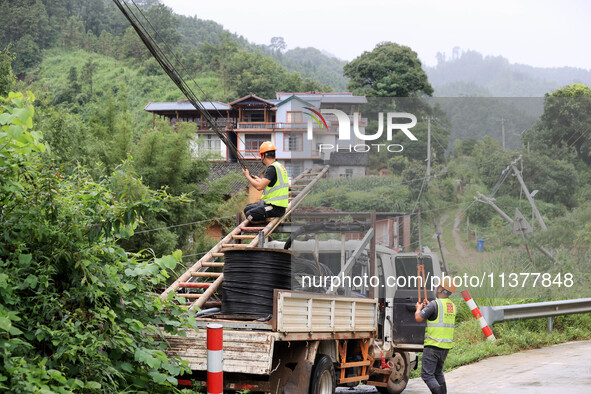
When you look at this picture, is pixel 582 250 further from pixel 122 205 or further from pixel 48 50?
pixel 48 50

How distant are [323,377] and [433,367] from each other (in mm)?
1747

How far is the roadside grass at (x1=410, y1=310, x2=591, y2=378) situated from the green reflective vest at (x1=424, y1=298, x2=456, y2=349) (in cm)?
375

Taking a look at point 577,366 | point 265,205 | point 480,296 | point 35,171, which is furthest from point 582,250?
point 35,171

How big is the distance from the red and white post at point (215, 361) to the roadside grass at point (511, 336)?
25.9ft

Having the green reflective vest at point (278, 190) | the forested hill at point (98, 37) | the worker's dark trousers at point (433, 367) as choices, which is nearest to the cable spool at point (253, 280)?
→ the worker's dark trousers at point (433, 367)

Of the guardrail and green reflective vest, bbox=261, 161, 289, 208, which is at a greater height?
green reflective vest, bbox=261, 161, 289, 208

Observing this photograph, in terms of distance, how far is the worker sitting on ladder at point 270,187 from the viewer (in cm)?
1035

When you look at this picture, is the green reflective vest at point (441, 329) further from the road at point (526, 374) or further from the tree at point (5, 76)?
the tree at point (5, 76)

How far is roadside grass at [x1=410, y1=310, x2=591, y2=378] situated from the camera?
13367 mm

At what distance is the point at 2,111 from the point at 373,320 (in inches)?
229

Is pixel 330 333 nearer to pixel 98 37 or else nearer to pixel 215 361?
pixel 215 361

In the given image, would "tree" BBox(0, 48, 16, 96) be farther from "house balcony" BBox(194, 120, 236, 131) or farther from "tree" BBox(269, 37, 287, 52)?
"tree" BBox(269, 37, 287, 52)

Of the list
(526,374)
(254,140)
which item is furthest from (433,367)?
(254,140)

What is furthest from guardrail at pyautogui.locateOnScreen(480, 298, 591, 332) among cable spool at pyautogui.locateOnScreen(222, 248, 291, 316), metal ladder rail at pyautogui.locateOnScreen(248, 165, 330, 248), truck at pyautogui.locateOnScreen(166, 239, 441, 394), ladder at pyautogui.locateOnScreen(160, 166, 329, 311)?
cable spool at pyautogui.locateOnScreen(222, 248, 291, 316)
